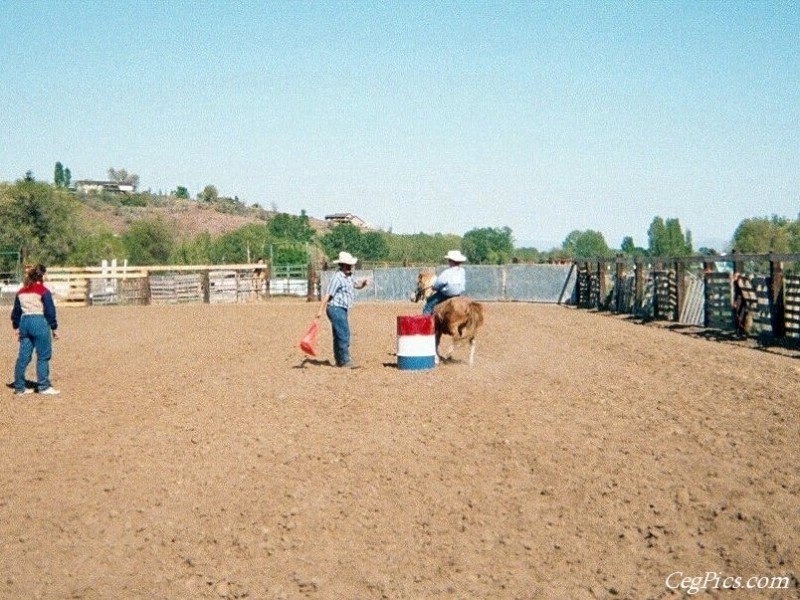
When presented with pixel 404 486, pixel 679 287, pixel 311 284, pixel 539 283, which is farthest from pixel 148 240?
pixel 404 486

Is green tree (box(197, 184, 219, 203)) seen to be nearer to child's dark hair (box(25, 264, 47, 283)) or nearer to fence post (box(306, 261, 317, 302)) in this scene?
fence post (box(306, 261, 317, 302))

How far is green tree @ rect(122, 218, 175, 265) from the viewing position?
8300cm

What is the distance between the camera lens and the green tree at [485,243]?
14188 cm

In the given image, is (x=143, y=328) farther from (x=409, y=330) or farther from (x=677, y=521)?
(x=677, y=521)

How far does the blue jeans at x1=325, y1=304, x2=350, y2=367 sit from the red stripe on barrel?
88 centimetres

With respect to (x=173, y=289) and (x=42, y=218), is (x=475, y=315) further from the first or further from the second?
(x=42, y=218)

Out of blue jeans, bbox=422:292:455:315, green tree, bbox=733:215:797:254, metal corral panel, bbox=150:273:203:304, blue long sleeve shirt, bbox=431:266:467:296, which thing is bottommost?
metal corral panel, bbox=150:273:203:304

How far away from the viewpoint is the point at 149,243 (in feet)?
278

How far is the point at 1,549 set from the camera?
6078 millimetres

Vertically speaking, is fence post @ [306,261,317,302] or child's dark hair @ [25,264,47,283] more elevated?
child's dark hair @ [25,264,47,283]

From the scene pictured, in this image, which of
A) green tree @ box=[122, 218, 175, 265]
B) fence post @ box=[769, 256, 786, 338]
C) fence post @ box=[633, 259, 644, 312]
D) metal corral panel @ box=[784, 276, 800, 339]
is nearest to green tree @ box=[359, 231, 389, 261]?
green tree @ box=[122, 218, 175, 265]

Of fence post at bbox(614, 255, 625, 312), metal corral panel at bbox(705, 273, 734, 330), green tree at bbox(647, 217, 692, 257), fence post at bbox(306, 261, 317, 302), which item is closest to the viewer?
metal corral panel at bbox(705, 273, 734, 330)

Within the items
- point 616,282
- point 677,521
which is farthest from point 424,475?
point 616,282

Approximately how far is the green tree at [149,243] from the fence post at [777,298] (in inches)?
2747
